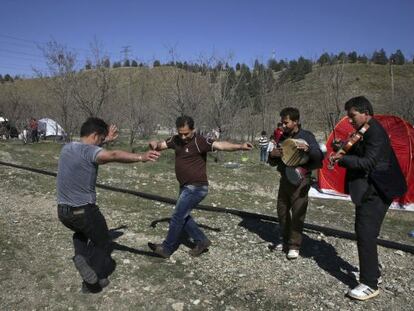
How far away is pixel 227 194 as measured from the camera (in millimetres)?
10422

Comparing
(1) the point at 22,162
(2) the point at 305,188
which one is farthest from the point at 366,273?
(1) the point at 22,162

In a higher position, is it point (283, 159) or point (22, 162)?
point (283, 159)

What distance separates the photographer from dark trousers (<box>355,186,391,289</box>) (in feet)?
14.4

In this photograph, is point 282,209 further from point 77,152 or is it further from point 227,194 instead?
point 227,194

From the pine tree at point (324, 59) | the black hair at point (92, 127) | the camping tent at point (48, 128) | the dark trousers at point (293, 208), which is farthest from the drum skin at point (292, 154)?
the camping tent at point (48, 128)

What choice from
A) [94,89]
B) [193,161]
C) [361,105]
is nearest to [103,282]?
[193,161]

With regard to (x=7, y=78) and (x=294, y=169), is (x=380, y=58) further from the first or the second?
(x=7, y=78)

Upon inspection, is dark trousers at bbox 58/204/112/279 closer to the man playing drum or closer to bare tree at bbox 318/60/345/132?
the man playing drum

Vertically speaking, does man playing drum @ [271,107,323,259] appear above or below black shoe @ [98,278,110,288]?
above

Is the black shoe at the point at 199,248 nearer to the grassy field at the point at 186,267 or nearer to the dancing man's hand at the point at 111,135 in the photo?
the grassy field at the point at 186,267

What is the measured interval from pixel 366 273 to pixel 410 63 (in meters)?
86.9

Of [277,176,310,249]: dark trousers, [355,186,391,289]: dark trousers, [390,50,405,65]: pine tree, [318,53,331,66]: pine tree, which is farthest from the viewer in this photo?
[390,50,405,65]: pine tree

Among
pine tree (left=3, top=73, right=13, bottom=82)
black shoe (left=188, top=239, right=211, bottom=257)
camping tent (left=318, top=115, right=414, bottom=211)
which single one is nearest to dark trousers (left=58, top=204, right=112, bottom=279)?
black shoe (left=188, top=239, right=211, bottom=257)

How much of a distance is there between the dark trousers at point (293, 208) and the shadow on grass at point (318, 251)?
0.37 m
